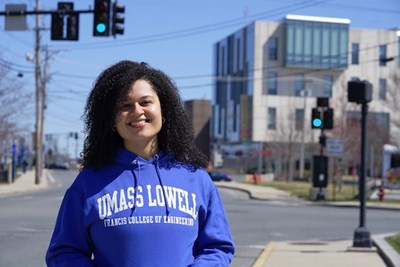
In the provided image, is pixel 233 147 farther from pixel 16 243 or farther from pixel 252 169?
pixel 16 243

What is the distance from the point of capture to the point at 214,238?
3.12 meters

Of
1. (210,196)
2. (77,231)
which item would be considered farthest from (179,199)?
(77,231)

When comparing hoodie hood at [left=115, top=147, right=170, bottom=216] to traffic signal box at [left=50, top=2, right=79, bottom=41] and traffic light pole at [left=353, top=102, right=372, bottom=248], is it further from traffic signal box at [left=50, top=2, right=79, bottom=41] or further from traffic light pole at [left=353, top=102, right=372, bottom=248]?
traffic signal box at [left=50, top=2, right=79, bottom=41]

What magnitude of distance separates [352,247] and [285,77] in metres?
66.4

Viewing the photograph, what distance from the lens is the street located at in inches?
461

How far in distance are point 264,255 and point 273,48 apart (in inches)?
2616

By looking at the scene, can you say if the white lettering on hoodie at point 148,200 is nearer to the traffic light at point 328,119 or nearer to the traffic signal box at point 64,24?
the traffic signal box at point 64,24

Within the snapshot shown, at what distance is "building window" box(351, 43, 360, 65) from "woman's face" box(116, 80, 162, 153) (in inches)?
3030

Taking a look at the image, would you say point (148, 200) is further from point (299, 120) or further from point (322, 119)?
point (299, 120)

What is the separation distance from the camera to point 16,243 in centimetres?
1262

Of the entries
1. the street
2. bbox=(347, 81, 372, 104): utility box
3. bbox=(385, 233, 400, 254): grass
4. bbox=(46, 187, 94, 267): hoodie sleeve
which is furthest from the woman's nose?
bbox=(347, 81, 372, 104): utility box

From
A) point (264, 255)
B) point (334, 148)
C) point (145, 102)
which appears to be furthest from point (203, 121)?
point (145, 102)

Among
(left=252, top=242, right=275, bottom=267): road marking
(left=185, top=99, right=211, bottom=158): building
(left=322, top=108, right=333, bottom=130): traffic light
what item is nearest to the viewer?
(left=252, top=242, right=275, bottom=267): road marking

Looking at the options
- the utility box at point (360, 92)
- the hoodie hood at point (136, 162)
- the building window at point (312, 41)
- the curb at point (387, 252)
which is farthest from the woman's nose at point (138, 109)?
the building window at point (312, 41)
